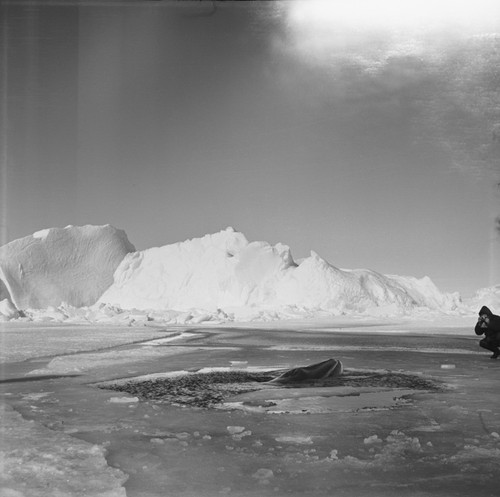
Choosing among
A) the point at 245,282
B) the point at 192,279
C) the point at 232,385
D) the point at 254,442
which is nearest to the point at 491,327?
the point at 232,385

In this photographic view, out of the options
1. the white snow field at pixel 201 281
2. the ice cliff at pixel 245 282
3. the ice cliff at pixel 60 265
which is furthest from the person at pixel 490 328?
the ice cliff at pixel 60 265

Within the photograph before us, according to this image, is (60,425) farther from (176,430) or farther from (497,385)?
(497,385)

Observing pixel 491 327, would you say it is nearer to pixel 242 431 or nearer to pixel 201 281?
pixel 242 431

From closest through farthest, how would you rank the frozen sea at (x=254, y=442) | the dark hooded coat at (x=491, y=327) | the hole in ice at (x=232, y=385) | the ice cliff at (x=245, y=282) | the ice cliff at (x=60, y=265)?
the frozen sea at (x=254, y=442) → the hole in ice at (x=232, y=385) → the dark hooded coat at (x=491, y=327) → the ice cliff at (x=245, y=282) → the ice cliff at (x=60, y=265)

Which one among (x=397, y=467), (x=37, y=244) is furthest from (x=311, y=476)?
(x=37, y=244)

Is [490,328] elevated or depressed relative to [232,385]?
elevated


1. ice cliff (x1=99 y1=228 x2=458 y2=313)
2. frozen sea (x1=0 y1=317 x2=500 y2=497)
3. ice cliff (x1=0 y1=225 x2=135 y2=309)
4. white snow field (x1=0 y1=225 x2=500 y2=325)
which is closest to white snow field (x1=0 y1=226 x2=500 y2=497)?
frozen sea (x1=0 y1=317 x2=500 y2=497)

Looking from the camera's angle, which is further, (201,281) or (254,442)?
(201,281)

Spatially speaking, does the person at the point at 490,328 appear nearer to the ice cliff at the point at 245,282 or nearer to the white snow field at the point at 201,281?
the white snow field at the point at 201,281
